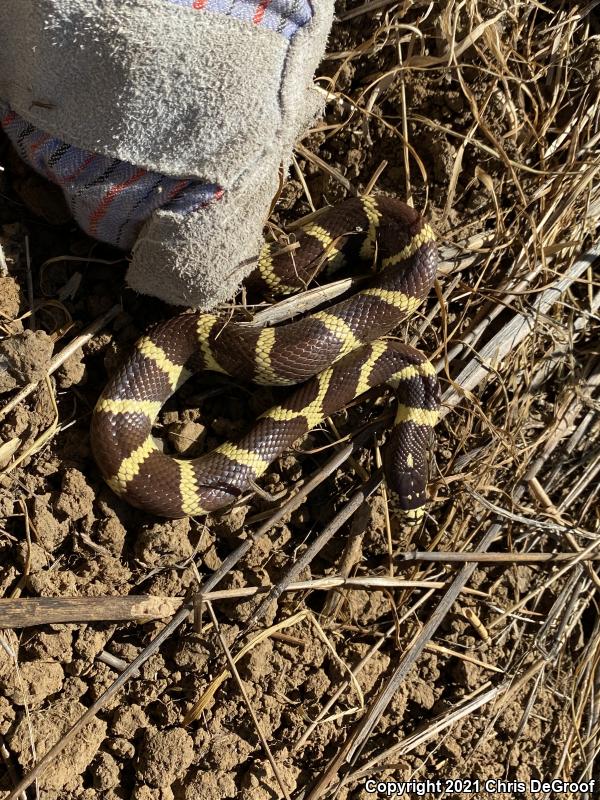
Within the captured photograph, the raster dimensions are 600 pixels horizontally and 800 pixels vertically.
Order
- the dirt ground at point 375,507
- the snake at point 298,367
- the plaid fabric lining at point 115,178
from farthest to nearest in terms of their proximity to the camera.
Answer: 1. the snake at point 298,367
2. the dirt ground at point 375,507
3. the plaid fabric lining at point 115,178

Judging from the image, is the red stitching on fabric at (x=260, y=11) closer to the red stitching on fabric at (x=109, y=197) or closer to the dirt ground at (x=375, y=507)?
the red stitching on fabric at (x=109, y=197)

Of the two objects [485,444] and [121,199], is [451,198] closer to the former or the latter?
[485,444]

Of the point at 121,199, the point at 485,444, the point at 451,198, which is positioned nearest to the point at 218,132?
the point at 121,199

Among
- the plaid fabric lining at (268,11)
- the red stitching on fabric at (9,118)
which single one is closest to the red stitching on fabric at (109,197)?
the red stitching on fabric at (9,118)

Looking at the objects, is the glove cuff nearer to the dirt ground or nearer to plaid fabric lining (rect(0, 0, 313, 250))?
plaid fabric lining (rect(0, 0, 313, 250))

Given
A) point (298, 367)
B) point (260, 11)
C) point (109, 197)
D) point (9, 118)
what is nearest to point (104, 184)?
point (109, 197)

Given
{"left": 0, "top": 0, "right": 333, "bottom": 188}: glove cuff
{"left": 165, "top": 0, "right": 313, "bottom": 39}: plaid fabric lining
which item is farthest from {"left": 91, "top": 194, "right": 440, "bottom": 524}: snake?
{"left": 165, "top": 0, "right": 313, "bottom": 39}: plaid fabric lining

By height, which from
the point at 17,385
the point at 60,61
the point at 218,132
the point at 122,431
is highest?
the point at 60,61
